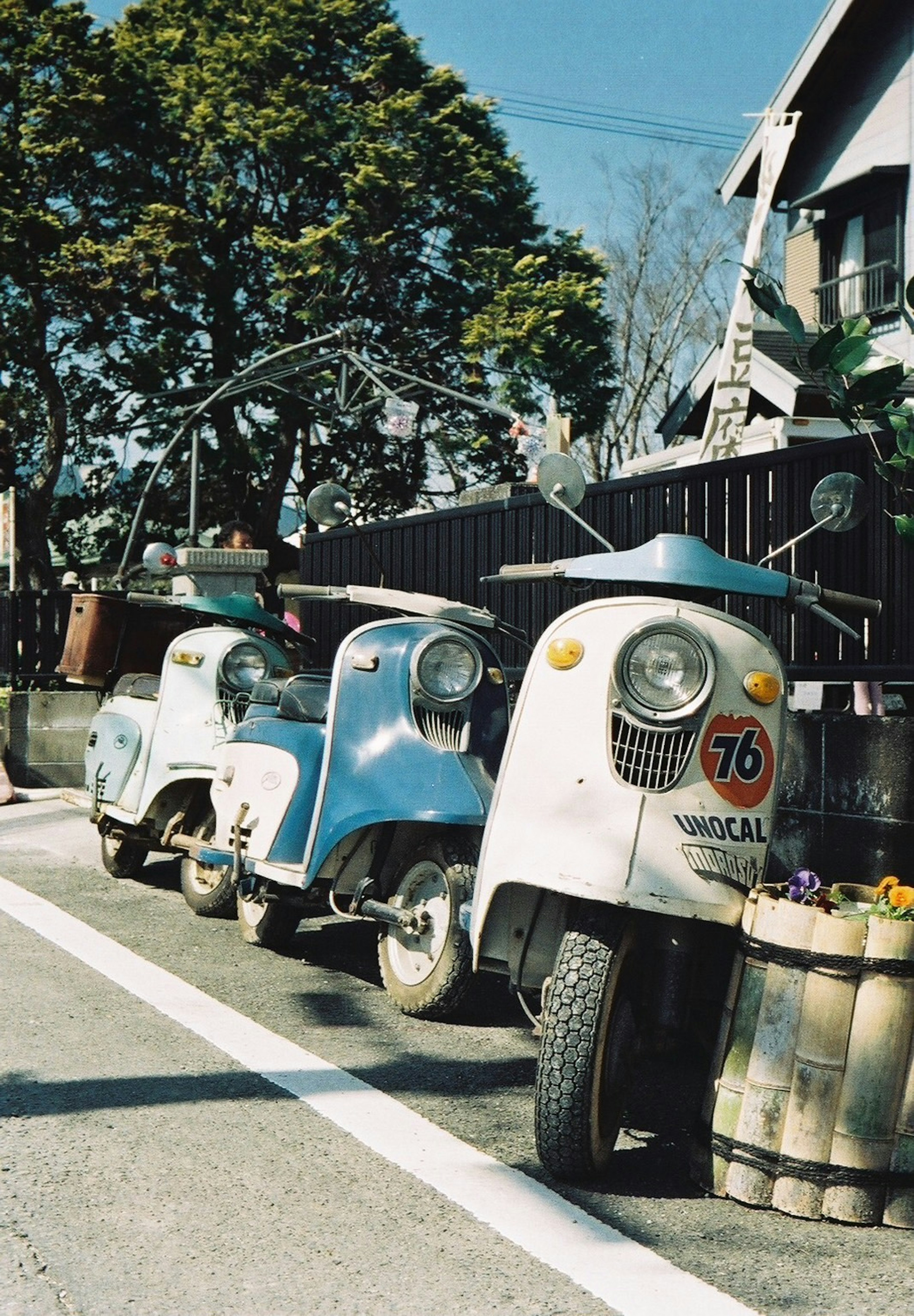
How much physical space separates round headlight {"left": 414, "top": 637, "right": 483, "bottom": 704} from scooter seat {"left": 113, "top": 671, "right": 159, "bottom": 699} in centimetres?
303

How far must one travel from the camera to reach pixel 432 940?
5.43 m

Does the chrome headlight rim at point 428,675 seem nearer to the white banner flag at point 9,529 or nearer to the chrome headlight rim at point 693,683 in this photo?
the chrome headlight rim at point 693,683

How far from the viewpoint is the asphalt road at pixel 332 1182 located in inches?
124

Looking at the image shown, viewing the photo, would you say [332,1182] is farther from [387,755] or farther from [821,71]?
[821,71]

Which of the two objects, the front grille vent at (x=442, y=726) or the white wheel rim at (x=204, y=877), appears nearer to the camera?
the front grille vent at (x=442, y=726)

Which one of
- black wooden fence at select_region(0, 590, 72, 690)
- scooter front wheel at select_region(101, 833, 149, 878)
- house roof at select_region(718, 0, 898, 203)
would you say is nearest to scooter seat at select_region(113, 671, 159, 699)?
scooter front wheel at select_region(101, 833, 149, 878)

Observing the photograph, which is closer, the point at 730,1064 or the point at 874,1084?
the point at 874,1084

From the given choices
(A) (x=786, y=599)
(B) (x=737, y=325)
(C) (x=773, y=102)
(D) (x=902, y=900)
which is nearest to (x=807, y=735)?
(A) (x=786, y=599)

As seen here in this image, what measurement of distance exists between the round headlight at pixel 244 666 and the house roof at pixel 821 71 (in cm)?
1221

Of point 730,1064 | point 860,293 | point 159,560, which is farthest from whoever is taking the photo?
point 159,560

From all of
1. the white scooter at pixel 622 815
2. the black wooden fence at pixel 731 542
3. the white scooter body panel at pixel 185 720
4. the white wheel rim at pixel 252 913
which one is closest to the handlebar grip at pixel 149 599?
the white scooter body panel at pixel 185 720

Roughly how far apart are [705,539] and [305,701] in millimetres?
2225

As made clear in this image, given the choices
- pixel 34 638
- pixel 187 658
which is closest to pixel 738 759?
pixel 187 658

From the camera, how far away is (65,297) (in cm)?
2828
